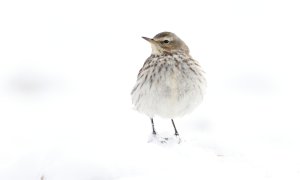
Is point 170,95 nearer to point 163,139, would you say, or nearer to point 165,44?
point 163,139

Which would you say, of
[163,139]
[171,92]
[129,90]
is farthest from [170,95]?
[129,90]

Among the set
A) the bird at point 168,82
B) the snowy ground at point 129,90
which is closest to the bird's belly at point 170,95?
the bird at point 168,82

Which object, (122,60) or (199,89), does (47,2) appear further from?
(199,89)

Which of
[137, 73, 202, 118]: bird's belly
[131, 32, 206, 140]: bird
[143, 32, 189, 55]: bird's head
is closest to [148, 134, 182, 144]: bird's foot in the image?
[131, 32, 206, 140]: bird

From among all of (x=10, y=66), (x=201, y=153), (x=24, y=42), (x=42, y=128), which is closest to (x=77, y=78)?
(x=10, y=66)

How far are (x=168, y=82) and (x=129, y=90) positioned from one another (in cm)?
822

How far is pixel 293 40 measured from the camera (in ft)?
80.3

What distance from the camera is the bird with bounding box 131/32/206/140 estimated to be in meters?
9.66

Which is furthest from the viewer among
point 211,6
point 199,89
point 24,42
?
point 211,6

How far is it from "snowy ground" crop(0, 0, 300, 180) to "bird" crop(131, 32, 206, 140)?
0.34 metres

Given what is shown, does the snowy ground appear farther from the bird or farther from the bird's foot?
the bird

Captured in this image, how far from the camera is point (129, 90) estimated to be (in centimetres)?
1784

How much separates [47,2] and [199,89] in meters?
20.4

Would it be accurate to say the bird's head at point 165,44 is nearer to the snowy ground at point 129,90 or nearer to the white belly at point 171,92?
the white belly at point 171,92
